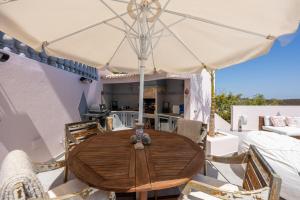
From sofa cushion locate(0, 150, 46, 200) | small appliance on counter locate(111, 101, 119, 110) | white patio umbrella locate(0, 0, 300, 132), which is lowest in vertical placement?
sofa cushion locate(0, 150, 46, 200)

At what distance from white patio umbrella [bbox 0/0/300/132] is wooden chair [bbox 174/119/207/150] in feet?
3.39

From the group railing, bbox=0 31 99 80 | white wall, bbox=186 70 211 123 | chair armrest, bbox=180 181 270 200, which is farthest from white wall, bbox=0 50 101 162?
white wall, bbox=186 70 211 123

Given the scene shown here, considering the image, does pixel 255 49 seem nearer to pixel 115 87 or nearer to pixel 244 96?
pixel 115 87

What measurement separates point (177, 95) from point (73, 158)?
25.4 ft

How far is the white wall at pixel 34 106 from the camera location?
2.80 metres

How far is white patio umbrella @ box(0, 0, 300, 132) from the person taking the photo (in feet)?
5.78

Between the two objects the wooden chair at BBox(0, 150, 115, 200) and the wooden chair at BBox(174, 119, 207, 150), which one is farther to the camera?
the wooden chair at BBox(174, 119, 207, 150)

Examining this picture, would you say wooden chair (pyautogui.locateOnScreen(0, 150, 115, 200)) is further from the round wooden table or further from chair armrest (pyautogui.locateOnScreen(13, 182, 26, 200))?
the round wooden table

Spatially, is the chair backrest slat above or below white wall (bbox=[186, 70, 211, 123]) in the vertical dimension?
below

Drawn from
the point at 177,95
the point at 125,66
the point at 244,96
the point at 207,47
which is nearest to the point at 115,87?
the point at 177,95

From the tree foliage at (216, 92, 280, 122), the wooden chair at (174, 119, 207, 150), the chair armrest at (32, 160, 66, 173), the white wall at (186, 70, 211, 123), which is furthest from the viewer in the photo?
the tree foliage at (216, 92, 280, 122)

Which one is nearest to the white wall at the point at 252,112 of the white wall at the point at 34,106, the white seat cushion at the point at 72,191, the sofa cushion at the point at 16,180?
the white wall at the point at 34,106

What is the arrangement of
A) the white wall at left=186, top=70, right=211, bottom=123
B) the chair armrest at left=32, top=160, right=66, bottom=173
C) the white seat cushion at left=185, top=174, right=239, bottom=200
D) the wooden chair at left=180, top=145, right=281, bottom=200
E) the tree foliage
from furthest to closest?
the tree foliage → the white wall at left=186, top=70, right=211, bottom=123 → the chair armrest at left=32, top=160, right=66, bottom=173 → the white seat cushion at left=185, top=174, right=239, bottom=200 → the wooden chair at left=180, top=145, right=281, bottom=200

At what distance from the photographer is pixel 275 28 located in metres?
1.83
